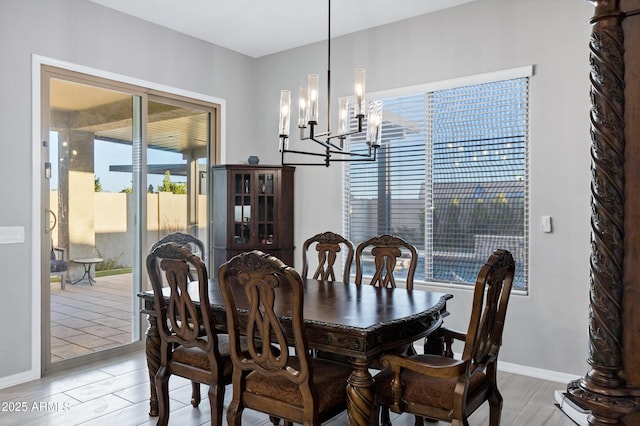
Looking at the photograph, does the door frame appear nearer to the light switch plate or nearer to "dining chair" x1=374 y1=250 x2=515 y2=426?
the light switch plate

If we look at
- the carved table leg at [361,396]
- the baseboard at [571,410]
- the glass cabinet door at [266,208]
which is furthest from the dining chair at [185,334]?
the glass cabinet door at [266,208]

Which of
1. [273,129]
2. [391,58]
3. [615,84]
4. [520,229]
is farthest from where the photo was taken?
[273,129]

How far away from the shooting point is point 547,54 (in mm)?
3695

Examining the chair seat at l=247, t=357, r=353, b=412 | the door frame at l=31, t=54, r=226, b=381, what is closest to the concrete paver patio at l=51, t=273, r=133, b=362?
the door frame at l=31, t=54, r=226, b=381

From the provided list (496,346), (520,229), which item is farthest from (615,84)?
(520,229)

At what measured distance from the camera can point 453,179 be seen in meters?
4.22

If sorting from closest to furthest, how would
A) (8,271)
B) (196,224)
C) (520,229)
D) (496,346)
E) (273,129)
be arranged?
(496,346), (8,271), (520,229), (196,224), (273,129)

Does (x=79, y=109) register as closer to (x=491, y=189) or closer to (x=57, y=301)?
(x=57, y=301)

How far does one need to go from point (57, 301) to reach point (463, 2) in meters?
4.24

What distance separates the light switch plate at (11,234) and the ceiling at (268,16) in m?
2.00

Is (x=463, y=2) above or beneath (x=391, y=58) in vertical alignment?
above

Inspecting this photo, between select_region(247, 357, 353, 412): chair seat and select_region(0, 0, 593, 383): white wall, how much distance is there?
210cm

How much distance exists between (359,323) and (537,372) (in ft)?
7.50

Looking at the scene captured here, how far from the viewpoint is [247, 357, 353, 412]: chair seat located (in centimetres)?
221
